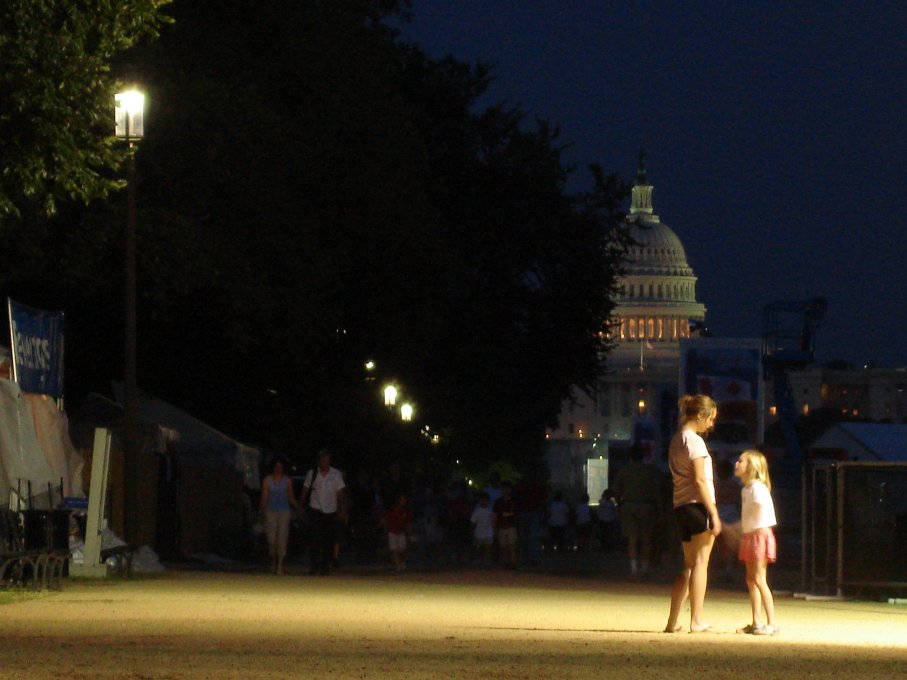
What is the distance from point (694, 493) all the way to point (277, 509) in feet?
37.8

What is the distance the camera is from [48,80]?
1734 cm

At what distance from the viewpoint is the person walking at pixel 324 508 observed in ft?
80.8

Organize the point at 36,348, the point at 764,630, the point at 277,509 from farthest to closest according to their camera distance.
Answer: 1. the point at 277,509
2. the point at 36,348
3. the point at 764,630

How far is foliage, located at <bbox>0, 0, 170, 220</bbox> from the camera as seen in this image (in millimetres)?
17344

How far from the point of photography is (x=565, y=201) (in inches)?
1944

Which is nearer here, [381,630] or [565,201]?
[381,630]

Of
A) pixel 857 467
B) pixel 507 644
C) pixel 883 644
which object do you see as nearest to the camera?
pixel 507 644

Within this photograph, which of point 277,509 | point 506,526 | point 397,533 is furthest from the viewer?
point 506,526

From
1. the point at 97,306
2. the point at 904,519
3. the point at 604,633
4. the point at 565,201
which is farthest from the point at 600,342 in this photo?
the point at 604,633

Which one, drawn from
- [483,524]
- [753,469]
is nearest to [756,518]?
[753,469]

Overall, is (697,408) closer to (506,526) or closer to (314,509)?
(314,509)

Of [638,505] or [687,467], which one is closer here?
[687,467]

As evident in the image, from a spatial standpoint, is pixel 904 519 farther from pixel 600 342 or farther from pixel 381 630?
pixel 600 342

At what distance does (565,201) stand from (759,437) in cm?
1446
